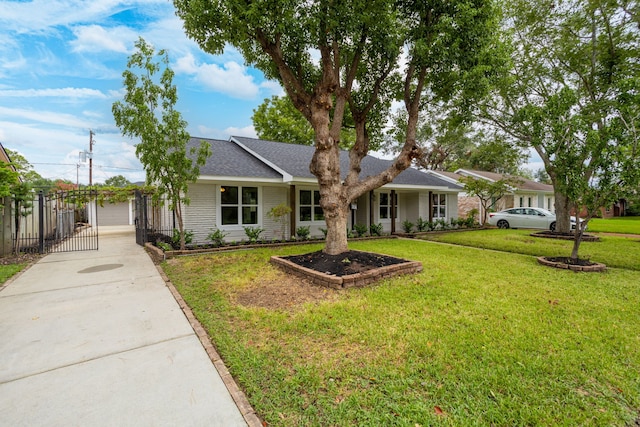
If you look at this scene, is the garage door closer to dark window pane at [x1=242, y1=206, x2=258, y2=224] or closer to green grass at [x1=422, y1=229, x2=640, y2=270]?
dark window pane at [x1=242, y1=206, x2=258, y2=224]

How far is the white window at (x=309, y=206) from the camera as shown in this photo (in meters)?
12.3

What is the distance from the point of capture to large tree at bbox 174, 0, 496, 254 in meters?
5.77

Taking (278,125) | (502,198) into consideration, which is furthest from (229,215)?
(502,198)

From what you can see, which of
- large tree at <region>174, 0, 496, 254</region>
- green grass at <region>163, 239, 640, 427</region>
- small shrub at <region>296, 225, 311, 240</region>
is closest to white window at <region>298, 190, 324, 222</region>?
small shrub at <region>296, 225, 311, 240</region>

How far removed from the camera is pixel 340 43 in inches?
272

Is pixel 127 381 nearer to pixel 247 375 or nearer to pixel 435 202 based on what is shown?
pixel 247 375

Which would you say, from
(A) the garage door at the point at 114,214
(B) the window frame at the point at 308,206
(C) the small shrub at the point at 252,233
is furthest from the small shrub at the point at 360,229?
(A) the garage door at the point at 114,214

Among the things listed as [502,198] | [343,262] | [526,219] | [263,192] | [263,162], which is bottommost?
[343,262]

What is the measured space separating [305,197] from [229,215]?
11.0ft

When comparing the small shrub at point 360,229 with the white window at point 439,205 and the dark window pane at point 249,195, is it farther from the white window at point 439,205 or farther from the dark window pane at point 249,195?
the white window at point 439,205

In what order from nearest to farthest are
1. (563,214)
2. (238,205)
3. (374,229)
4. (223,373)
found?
(223,373) < (238,205) < (374,229) < (563,214)

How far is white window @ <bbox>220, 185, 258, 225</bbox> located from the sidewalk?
5374 mm

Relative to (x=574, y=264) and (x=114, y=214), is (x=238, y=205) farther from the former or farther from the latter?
(x=114, y=214)

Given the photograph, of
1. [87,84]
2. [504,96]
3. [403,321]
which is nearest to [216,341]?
[403,321]
